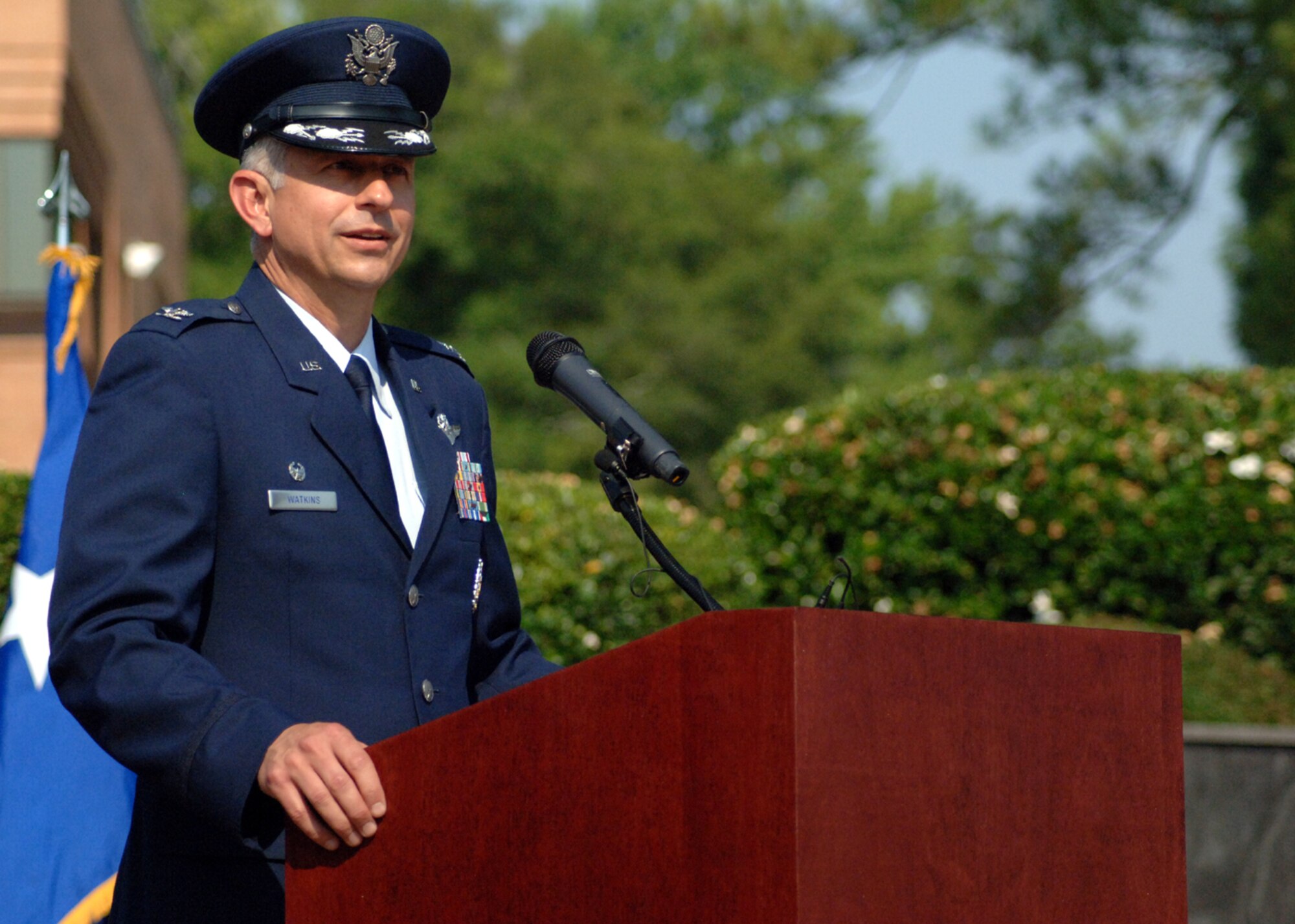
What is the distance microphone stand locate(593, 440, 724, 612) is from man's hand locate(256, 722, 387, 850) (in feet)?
1.74

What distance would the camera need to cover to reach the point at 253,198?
233 cm

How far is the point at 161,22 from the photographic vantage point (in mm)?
30688

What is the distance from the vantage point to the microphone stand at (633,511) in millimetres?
2127

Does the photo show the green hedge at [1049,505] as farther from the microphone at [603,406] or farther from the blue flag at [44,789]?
the microphone at [603,406]

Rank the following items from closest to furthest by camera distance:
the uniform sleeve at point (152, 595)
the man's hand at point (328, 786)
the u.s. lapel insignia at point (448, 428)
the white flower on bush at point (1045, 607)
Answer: the man's hand at point (328, 786) → the uniform sleeve at point (152, 595) → the u.s. lapel insignia at point (448, 428) → the white flower on bush at point (1045, 607)

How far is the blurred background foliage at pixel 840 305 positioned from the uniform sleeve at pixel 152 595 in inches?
38.9

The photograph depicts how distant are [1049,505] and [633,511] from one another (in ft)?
16.0

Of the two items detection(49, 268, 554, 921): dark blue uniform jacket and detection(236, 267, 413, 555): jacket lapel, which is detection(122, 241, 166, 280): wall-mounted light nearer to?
detection(236, 267, 413, 555): jacket lapel

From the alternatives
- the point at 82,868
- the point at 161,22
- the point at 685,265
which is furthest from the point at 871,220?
the point at 82,868

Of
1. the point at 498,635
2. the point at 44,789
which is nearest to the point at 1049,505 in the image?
the point at 44,789

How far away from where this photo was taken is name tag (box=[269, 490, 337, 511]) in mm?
2123

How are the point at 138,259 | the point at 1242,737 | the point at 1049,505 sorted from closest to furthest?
the point at 1242,737
the point at 1049,505
the point at 138,259

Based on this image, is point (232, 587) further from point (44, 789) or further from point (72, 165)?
point (72, 165)

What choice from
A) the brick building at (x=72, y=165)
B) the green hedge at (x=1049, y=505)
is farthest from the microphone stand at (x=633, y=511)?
the brick building at (x=72, y=165)
